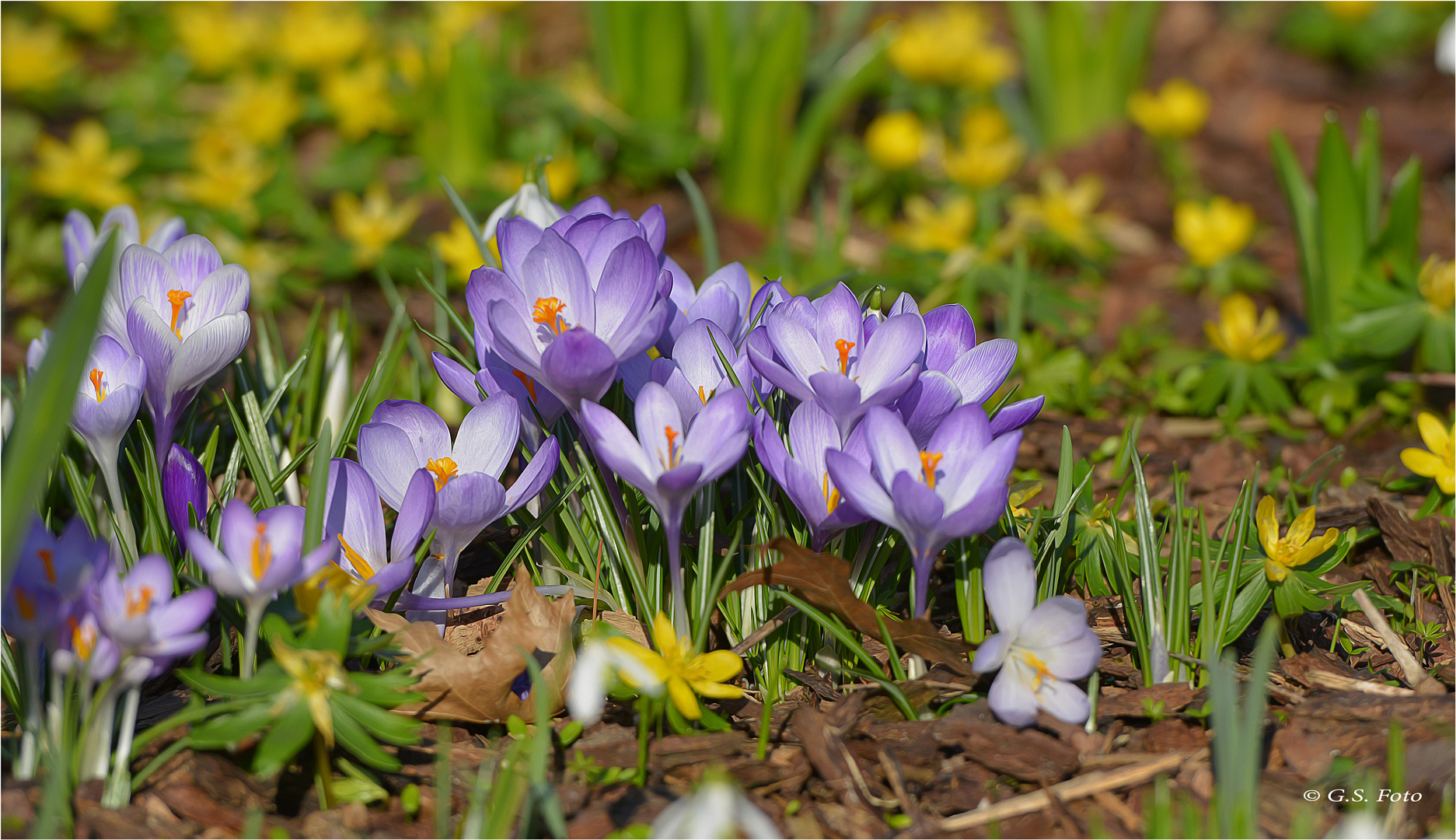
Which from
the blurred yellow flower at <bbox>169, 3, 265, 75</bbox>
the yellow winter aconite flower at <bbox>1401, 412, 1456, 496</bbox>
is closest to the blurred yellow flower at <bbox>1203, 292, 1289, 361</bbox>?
the yellow winter aconite flower at <bbox>1401, 412, 1456, 496</bbox>

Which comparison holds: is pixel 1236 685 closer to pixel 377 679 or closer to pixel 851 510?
pixel 851 510

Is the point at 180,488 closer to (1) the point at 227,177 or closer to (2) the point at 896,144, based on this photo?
(1) the point at 227,177

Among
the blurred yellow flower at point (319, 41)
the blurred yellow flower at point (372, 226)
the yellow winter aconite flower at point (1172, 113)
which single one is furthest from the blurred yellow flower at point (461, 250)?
the yellow winter aconite flower at point (1172, 113)

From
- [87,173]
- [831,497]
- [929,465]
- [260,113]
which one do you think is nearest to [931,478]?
[929,465]

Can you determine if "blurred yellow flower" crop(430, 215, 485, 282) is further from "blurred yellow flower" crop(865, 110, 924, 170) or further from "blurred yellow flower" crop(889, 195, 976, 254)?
"blurred yellow flower" crop(865, 110, 924, 170)

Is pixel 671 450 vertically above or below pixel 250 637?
above

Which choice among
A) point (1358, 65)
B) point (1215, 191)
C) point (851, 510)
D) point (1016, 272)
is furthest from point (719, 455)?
point (1358, 65)

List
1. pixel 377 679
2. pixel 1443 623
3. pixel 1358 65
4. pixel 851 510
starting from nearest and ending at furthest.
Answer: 1. pixel 377 679
2. pixel 851 510
3. pixel 1443 623
4. pixel 1358 65
